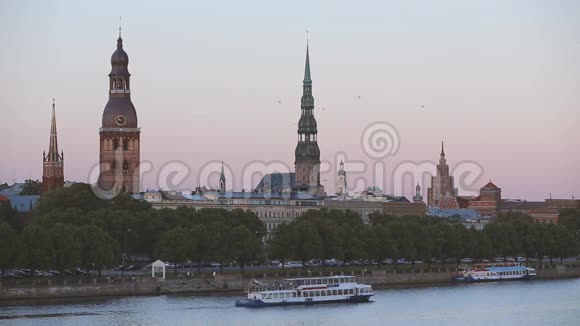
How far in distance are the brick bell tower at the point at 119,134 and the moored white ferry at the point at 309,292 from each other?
5120cm

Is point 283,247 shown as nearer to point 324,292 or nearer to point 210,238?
point 210,238

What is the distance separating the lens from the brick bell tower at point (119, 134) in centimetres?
15962

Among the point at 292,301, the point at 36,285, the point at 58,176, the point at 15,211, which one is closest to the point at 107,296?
the point at 36,285

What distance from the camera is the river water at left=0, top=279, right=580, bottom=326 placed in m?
93.2

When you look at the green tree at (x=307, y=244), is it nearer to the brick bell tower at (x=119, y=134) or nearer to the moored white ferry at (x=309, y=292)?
the moored white ferry at (x=309, y=292)

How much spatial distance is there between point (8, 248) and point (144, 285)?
10.2 meters

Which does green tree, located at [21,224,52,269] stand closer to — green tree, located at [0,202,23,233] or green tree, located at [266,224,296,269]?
green tree, located at [266,224,296,269]

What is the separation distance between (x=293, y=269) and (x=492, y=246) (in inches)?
951

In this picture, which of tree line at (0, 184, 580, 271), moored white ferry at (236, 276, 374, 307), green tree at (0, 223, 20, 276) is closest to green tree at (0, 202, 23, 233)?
tree line at (0, 184, 580, 271)

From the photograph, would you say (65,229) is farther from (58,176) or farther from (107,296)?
(58,176)

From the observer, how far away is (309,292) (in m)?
109

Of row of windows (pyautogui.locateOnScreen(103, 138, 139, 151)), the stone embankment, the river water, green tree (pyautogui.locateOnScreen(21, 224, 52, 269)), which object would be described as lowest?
the river water

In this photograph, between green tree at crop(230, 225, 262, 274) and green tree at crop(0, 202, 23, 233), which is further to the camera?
green tree at crop(0, 202, 23, 233)

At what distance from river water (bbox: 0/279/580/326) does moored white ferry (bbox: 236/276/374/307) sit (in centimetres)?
139
